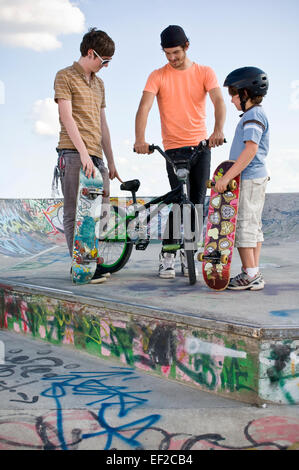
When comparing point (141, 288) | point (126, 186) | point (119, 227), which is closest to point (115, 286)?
point (141, 288)

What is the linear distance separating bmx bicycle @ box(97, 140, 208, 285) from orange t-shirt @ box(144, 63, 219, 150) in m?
0.22

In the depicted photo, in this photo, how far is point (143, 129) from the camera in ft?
14.1

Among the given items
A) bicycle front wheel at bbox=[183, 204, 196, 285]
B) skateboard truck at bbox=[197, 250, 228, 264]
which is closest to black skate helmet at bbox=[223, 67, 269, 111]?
bicycle front wheel at bbox=[183, 204, 196, 285]

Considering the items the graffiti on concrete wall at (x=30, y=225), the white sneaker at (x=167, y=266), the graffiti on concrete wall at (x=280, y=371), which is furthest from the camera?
the graffiti on concrete wall at (x=30, y=225)

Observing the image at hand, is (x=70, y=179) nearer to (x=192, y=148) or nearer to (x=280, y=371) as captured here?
(x=192, y=148)

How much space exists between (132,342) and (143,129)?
6.86 ft

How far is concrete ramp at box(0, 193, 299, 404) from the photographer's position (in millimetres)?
2619

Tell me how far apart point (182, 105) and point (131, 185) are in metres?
0.92

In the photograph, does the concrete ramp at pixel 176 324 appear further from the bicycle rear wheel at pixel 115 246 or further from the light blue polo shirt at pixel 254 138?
the light blue polo shirt at pixel 254 138

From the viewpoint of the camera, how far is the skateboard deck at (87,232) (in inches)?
163

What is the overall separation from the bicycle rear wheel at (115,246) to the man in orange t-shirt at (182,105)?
53cm

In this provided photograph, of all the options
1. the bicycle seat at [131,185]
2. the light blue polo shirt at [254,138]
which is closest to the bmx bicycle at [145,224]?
the bicycle seat at [131,185]

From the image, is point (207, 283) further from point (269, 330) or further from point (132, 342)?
point (269, 330)

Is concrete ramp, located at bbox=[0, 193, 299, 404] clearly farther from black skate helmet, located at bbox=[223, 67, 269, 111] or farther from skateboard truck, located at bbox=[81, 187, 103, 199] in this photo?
black skate helmet, located at bbox=[223, 67, 269, 111]
